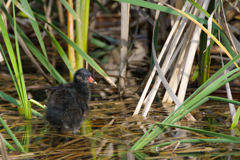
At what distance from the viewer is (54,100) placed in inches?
120

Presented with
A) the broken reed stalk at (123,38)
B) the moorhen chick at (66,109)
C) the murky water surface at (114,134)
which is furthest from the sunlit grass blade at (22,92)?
the broken reed stalk at (123,38)

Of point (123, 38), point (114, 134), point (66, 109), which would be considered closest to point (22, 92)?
point (66, 109)

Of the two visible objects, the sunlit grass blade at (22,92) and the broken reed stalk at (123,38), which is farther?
the broken reed stalk at (123,38)

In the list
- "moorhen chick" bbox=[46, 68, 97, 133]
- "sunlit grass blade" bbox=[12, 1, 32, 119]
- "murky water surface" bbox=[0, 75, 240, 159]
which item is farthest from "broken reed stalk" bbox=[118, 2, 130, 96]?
"sunlit grass blade" bbox=[12, 1, 32, 119]

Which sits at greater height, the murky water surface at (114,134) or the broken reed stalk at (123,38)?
the broken reed stalk at (123,38)

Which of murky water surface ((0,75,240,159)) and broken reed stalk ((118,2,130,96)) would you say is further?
broken reed stalk ((118,2,130,96))

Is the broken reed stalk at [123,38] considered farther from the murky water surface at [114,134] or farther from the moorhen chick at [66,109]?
the moorhen chick at [66,109]

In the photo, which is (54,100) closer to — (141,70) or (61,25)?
(141,70)

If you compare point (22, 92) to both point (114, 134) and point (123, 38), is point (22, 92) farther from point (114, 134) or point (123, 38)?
point (123, 38)

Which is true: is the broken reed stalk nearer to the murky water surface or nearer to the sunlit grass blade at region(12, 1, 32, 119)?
the murky water surface

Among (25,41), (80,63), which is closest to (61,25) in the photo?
(80,63)

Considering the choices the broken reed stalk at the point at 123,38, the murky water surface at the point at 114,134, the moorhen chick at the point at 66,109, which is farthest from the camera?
the broken reed stalk at the point at 123,38

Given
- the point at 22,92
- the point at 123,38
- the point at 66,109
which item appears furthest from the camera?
the point at 123,38

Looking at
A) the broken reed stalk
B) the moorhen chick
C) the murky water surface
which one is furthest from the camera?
the broken reed stalk
